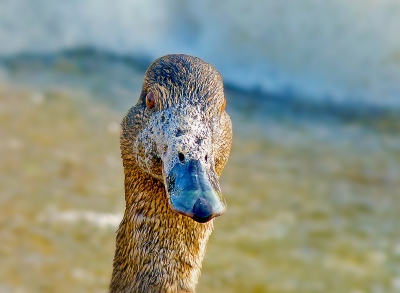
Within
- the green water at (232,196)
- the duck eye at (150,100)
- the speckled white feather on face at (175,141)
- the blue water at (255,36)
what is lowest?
the speckled white feather on face at (175,141)

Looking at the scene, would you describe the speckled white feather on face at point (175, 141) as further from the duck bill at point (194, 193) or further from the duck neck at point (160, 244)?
the duck neck at point (160, 244)

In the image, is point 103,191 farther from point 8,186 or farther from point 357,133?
point 357,133

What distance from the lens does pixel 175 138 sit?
266cm

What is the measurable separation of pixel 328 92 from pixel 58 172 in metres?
5.13

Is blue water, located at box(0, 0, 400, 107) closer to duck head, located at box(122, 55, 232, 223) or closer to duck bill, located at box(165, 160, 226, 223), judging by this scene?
duck head, located at box(122, 55, 232, 223)

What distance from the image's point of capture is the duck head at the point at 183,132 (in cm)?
241

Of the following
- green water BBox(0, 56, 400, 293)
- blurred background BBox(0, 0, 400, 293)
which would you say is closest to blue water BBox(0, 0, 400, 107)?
blurred background BBox(0, 0, 400, 293)

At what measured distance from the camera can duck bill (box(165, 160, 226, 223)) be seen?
2.35 m

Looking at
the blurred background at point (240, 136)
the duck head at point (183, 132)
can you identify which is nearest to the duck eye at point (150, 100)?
the duck head at point (183, 132)

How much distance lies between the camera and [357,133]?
30.3 feet

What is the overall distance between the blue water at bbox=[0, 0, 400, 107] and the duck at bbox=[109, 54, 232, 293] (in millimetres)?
7320

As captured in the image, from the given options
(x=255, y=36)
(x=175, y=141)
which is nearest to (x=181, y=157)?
(x=175, y=141)

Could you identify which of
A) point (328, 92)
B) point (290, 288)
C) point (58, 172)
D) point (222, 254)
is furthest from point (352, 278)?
point (328, 92)

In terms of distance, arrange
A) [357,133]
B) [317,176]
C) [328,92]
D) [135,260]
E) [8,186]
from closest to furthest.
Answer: [135,260] → [8,186] → [317,176] → [357,133] → [328,92]
